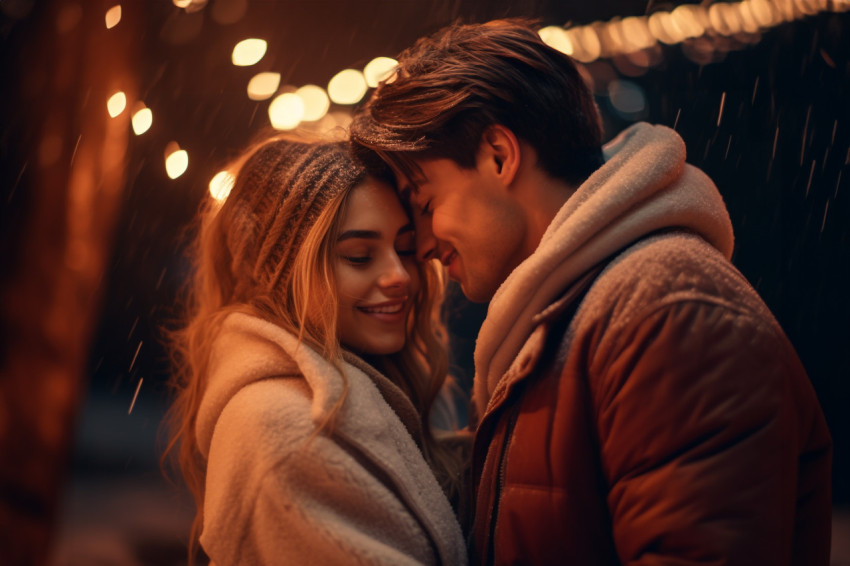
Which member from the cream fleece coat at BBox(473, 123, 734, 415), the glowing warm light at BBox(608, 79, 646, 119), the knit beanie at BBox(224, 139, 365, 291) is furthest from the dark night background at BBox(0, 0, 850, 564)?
the cream fleece coat at BBox(473, 123, 734, 415)

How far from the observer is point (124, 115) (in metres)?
1.92

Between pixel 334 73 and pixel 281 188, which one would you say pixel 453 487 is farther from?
pixel 334 73

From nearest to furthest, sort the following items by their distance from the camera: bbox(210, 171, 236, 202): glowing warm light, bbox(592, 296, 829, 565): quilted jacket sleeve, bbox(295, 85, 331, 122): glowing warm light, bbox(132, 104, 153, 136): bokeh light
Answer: bbox(592, 296, 829, 565): quilted jacket sleeve, bbox(210, 171, 236, 202): glowing warm light, bbox(132, 104, 153, 136): bokeh light, bbox(295, 85, 331, 122): glowing warm light

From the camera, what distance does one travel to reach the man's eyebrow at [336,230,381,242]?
1.51 m

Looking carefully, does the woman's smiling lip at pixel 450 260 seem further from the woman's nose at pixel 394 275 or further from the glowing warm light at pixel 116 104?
the glowing warm light at pixel 116 104

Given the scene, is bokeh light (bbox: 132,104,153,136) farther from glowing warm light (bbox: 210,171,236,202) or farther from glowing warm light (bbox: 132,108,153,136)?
glowing warm light (bbox: 210,171,236,202)

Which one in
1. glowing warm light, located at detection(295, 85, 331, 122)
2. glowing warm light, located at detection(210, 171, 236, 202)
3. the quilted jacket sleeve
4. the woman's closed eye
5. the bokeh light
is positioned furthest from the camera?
glowing warm light, located at detection(295, 85, 331, 122)

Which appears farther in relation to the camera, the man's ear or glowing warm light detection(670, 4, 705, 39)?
glowing warm light detection(670, 4, 705, 39)

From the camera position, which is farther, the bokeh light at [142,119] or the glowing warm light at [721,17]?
the bokeh light at [142,119]

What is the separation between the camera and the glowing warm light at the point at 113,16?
1.89 meters

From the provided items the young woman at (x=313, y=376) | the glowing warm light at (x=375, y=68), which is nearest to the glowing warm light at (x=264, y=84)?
the glowing warm light at (x=375, y=68)

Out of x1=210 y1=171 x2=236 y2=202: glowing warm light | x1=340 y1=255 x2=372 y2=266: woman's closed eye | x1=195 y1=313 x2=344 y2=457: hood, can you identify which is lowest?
x1=195 y1=313 x2=344 y2=457: hood

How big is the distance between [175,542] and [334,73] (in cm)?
223

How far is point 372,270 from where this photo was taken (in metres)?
1.54
